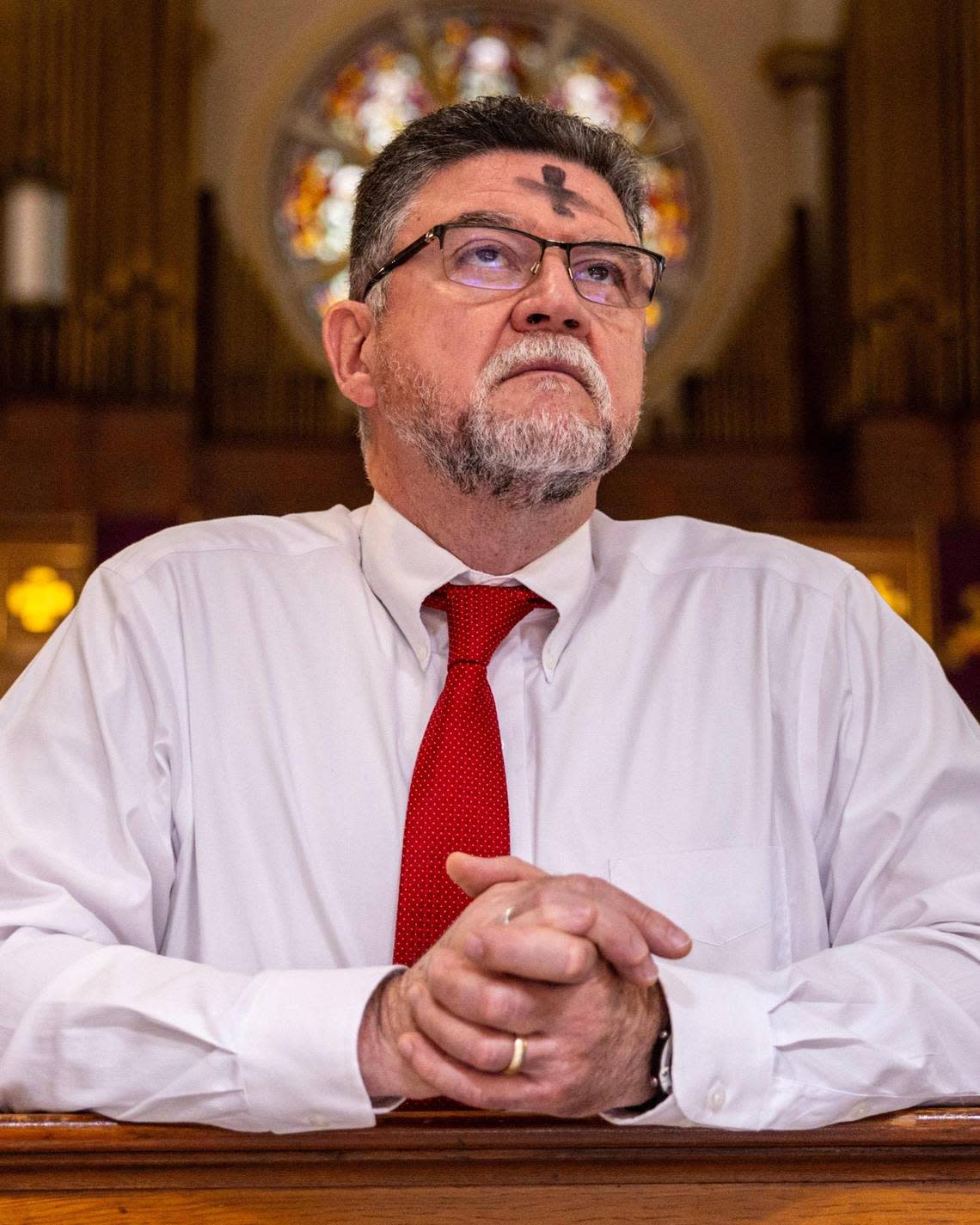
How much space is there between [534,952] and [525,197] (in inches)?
36.1

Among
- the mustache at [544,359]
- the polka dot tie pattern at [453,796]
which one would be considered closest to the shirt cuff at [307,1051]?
the polka dot tie pattern at [453,796]

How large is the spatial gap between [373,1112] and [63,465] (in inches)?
→ 216

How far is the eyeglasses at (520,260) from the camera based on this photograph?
1.69 metres

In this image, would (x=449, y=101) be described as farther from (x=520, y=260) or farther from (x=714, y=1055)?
(x=714, y=1055)

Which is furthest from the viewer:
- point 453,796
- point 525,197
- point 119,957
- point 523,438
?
point 525,197

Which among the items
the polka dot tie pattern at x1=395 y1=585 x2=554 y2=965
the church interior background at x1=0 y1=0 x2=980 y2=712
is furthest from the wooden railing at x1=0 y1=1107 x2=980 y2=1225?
the church interior background at x1=0 y1=0 x2=980 y2=712

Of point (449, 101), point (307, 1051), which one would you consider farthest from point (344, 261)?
point (307, 1051)

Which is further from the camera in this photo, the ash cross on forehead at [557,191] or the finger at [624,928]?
the ash cross on forehead at [557,191]

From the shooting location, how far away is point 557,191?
5.70ft

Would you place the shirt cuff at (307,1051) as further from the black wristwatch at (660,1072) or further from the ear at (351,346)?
the ear at (351,346)

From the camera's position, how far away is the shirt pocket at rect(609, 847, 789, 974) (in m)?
1.52

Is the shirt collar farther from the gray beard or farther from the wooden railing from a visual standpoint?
the wooden railing

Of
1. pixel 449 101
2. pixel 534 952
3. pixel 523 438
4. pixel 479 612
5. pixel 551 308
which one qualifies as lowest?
pixel 534 952

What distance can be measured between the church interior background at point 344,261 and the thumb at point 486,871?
4659 mm
